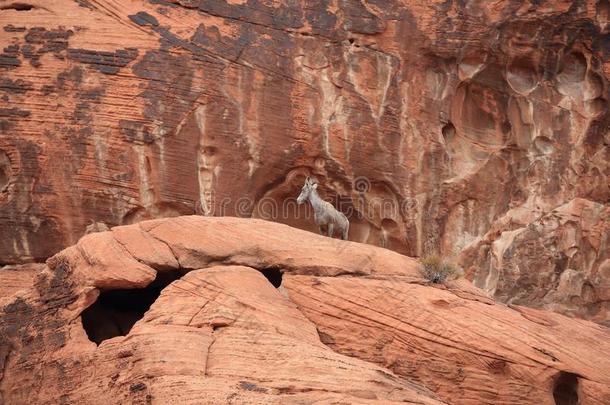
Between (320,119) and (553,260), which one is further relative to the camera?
(320,119)

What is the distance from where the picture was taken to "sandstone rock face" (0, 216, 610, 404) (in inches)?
570

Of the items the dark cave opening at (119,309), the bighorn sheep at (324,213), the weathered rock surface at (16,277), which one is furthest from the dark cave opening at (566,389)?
the weathered rock surface at (16,277)

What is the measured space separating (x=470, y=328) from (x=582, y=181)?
254 inches

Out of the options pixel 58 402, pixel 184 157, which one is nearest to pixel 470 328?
pixel 58 402

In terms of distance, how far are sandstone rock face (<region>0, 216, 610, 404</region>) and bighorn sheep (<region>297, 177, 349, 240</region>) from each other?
2.74 m

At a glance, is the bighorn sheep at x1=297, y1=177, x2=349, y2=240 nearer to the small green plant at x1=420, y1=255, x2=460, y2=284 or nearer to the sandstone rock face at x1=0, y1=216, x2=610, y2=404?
the sandstone rock face at x1=0, y1=216, x2=610, y2=404

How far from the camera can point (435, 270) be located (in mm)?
17281

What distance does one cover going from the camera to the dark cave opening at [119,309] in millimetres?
16453

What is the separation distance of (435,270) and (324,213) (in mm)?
3358

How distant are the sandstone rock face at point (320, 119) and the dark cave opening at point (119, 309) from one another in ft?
12.7

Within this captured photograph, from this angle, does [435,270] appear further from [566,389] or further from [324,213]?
[324,213]

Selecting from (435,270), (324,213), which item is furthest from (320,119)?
(435,270)

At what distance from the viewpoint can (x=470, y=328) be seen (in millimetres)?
16266

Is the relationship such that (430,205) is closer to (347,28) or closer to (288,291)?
(347,28)
